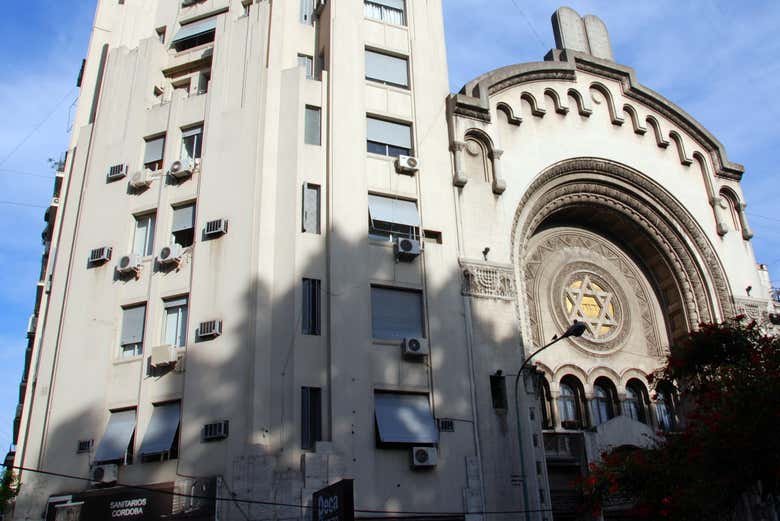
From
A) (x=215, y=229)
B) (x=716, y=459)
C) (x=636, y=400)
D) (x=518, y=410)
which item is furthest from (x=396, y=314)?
(x=636, y=400)

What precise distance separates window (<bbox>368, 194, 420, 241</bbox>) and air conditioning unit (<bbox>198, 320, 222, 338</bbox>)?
509 cm

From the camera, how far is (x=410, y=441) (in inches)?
750

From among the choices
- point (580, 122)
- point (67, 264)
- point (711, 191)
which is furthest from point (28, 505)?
point (711, 191)

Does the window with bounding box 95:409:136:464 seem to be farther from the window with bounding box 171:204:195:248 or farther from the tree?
the tree

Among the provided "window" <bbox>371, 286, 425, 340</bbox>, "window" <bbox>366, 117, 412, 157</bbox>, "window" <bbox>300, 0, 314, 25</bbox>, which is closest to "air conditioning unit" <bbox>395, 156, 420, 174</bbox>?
"window" <bbox>366, 117, 412, 157</bbox>

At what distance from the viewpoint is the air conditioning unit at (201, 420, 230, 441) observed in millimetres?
18062

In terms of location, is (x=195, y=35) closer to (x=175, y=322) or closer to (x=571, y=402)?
(x=175, y=322)

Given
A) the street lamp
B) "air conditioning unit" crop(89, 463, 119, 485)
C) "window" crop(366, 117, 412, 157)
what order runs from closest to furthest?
1. "air conditioning unit" crop(89, 463, 119, 485)
2. the street lamp
3. "window" crop(366, 117, 412, 157)

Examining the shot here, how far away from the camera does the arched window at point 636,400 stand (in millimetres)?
25750

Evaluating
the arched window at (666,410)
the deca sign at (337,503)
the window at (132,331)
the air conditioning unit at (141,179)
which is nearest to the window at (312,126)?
the air conditioning unit at (141,179)

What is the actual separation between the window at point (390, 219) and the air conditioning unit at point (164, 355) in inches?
249

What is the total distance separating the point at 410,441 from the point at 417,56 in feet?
42.5

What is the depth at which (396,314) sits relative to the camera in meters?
20.9

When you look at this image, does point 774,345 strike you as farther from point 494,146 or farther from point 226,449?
point 226,449
